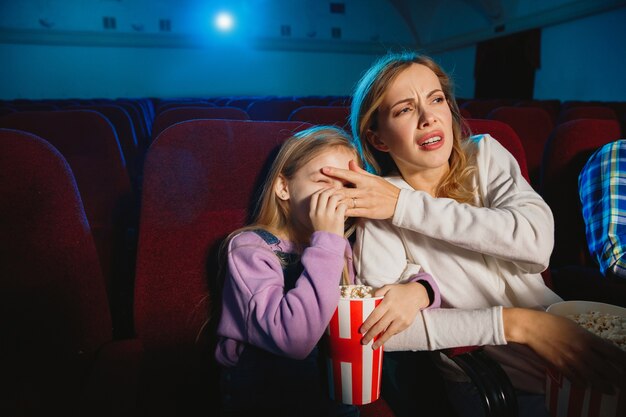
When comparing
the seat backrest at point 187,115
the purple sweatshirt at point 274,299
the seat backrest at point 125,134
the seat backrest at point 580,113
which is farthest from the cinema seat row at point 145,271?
A: the seat backrest at point 580,113

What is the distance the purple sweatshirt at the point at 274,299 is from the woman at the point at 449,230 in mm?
99

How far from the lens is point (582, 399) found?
0.61m

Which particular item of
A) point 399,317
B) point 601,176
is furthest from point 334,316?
point 601,176

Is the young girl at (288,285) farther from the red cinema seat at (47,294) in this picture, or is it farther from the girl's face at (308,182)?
the red cinema seat at (47,294)

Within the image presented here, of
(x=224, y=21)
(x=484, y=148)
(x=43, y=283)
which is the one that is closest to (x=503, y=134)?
(x=484, y=148)

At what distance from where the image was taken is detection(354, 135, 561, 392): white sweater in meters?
0.82

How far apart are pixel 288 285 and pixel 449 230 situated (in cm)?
35

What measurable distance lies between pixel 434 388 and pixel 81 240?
2.82 ft

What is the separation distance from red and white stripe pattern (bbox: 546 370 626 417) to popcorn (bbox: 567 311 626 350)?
8 cm

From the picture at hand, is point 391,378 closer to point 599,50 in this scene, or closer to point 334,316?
point 334,316

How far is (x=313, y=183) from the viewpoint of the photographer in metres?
0.93

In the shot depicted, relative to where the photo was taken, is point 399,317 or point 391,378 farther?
point 391,378

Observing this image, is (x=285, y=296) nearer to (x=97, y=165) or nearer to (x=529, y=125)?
(x=97, y=165)

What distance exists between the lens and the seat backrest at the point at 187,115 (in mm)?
1950
